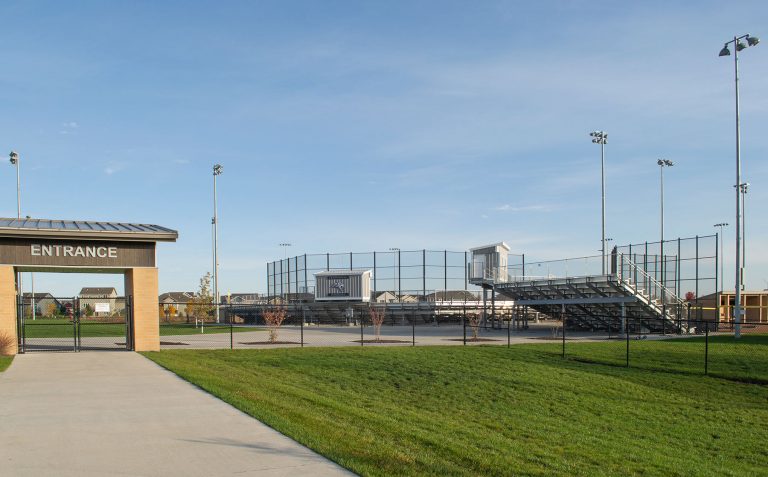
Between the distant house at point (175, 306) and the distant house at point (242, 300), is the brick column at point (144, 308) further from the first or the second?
the distant house at point (242, 300)

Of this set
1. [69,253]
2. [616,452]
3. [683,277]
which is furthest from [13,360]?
[683,277]

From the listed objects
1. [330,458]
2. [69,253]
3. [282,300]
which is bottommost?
[282,300]

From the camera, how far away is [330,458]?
7582 mm

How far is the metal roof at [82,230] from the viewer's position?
70.9 feet

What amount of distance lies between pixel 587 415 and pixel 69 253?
1737 centimetres

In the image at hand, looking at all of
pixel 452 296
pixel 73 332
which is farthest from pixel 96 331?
pixel 452 296

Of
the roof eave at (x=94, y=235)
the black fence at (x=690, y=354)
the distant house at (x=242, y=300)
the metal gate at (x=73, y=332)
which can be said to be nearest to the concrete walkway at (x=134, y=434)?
the roof eave at (x=94, y=235)

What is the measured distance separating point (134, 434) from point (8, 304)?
14.9 metres

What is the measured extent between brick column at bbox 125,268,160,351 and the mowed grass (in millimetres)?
1284

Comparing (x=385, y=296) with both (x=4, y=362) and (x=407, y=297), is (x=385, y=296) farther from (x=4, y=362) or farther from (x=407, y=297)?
(x=4, y=362)

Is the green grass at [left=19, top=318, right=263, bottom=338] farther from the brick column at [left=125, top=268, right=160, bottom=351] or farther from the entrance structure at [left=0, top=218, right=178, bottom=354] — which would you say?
the brick column at [left=125, top=268, right=160, bottom=351]

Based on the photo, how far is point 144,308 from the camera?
23.0 meters

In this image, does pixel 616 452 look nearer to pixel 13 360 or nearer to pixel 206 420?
pixel 206 420

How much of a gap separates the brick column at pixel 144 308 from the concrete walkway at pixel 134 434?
8243mm
